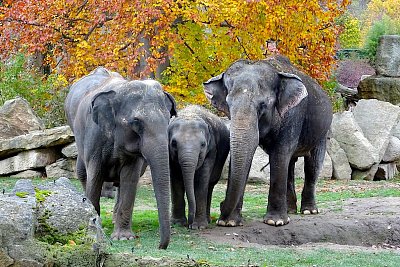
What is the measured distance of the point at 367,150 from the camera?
20.9 m

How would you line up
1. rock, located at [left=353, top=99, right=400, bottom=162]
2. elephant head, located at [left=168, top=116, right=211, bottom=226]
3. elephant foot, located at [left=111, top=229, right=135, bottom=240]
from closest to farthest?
elephant foot, located at [left=111, top=229, right=135, bottom=240] → elephant head, located at [left=168, top=116, right=211, bottom=226] → rock, located at [left=353, top=99, right=400, bottom=162]

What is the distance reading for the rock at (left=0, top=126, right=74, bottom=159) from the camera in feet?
61.3

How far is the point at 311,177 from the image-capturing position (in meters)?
13.8

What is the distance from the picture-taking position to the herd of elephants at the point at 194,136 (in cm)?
959

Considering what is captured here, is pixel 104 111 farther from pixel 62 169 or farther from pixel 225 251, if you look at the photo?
pixel 62 169

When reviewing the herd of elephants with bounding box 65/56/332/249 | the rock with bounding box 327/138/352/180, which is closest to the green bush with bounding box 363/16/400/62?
the rock with bounding box 327/138/352/180

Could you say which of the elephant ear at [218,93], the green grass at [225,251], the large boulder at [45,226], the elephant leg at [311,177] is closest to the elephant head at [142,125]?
the green grass at [225,251]

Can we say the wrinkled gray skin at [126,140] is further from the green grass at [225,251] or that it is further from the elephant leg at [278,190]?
the elephant leg at [278,190]

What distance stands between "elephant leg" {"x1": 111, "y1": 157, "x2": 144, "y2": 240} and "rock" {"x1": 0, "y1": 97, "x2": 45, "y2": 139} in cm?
1003

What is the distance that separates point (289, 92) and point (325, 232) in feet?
6.29

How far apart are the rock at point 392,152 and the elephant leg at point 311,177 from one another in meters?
8.18

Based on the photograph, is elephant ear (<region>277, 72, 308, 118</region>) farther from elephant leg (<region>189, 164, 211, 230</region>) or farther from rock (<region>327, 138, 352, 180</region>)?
rock (<region>327, 138, 352, 180</region>)

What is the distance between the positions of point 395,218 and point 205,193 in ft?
9.41

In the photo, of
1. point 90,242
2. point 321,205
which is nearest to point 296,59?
point 321,205
